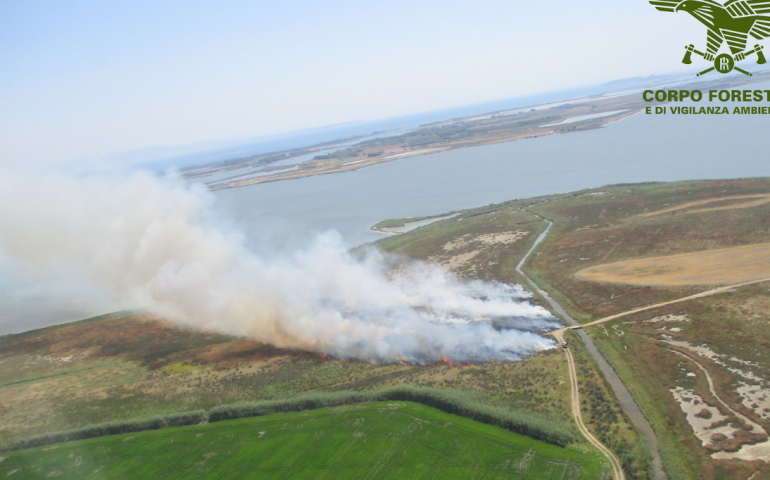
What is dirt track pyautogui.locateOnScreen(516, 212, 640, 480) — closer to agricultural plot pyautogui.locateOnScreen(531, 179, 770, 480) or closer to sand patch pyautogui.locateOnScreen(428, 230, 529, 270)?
agricultural plot pyautogui.locateOnScreen(531, 179, 770, 480)

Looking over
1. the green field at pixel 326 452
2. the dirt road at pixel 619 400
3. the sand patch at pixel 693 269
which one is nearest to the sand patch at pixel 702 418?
the dirt road at pixel 619 400

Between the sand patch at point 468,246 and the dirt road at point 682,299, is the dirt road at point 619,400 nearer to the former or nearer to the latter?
the dirt road at point 682,299

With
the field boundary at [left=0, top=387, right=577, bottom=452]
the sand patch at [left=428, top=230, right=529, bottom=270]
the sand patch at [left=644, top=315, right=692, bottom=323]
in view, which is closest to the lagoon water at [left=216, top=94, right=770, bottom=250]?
the sand patch at [left=428, top=230, right=529, bottom=270]

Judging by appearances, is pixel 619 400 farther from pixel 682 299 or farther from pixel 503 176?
pixel 503 176

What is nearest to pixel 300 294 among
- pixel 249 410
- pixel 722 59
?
pixel 249 410

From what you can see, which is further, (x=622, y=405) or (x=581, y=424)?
(x=622, y=405)
